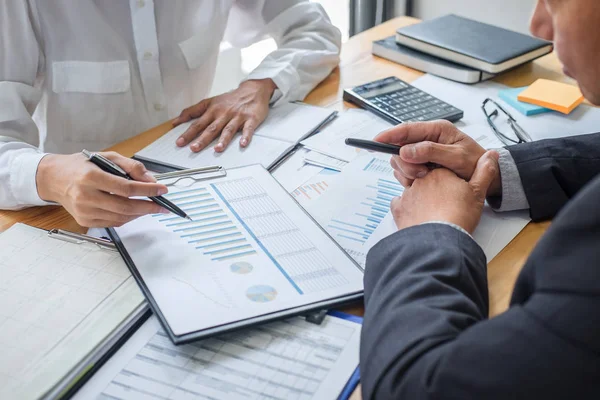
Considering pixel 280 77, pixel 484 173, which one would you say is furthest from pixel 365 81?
pixel 484 173

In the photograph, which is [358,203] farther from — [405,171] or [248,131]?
[248,131]

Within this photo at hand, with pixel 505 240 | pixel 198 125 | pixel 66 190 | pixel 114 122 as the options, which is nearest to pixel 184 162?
pixel 198 125

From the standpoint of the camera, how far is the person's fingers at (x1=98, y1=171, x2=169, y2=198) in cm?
78

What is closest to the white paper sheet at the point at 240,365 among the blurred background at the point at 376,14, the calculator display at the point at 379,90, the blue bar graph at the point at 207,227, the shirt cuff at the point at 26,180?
the blue bar graph at the point at 207,227

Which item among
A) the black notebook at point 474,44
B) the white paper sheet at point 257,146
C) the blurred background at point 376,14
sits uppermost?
the black notebook at point 474,44

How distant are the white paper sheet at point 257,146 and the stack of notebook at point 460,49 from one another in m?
0.34

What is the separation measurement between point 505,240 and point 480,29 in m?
0.82

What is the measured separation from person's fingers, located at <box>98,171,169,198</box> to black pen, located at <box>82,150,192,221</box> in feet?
0.04

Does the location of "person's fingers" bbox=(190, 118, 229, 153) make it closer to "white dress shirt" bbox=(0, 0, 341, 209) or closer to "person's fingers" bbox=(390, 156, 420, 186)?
"white dress shirt" bbox=(0, 0, 341, 209)

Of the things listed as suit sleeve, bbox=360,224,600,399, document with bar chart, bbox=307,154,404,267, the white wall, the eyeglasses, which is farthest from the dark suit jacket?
the white wall

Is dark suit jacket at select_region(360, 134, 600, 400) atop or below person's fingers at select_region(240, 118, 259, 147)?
atop

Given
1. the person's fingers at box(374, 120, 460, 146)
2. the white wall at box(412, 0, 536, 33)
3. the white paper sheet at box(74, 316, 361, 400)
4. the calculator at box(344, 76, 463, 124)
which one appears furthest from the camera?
the white wall at box(412, 0, 536, 33)

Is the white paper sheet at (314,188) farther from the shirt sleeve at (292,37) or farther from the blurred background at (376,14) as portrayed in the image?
the blurred background at (376,14)

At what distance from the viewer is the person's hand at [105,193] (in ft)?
2.58
